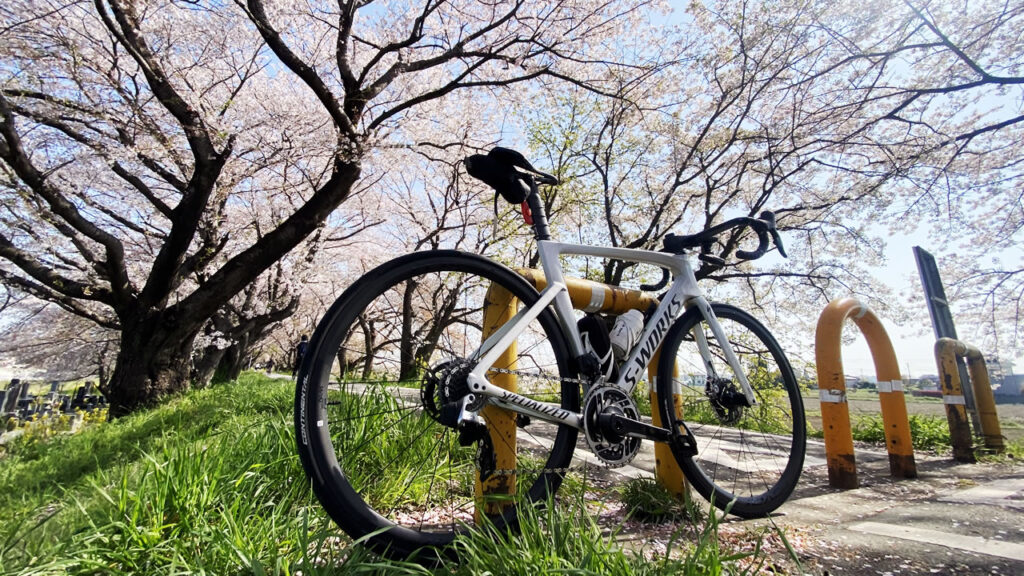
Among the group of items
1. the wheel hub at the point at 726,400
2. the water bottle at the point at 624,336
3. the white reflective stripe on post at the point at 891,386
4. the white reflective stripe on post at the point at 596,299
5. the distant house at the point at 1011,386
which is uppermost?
the distant house at the point at 1011,386

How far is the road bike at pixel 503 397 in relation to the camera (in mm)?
1426

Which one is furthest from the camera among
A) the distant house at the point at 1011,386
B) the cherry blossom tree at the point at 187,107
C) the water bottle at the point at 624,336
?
the distant house at the point at 1011,386

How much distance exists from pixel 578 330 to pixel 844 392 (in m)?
1.88

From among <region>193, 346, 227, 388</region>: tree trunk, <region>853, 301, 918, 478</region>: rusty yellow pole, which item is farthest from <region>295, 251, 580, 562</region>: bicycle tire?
<region>193, 346, 227, 388</region>: tree trunk

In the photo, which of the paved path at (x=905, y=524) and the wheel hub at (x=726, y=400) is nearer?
the paved path at (x=905, y=524)

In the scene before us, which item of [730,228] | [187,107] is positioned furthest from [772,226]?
[187,107]

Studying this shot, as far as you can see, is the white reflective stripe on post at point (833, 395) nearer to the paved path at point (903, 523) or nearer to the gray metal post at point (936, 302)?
the paved path at point (903, 523)

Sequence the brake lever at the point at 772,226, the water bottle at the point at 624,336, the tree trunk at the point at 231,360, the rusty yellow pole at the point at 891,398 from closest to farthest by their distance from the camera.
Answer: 1. the water bottle at the point at 624,336
2. the brake lever at the point at 772,226
3. the rusty yellow pole at the point at 891,398
4. the tree trunk at the point at 231,360

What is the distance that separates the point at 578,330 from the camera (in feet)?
6.39

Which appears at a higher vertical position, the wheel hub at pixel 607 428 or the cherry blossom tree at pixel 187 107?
the cherry blossom tree at pixel 187 107

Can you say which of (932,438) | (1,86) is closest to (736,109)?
(932,438)

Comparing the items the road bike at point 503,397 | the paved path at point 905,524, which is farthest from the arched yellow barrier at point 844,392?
the road bike at point 503,397

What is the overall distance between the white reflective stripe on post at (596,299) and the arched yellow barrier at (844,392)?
1.64 meters

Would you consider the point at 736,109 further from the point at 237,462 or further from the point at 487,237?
the point at 237,462
